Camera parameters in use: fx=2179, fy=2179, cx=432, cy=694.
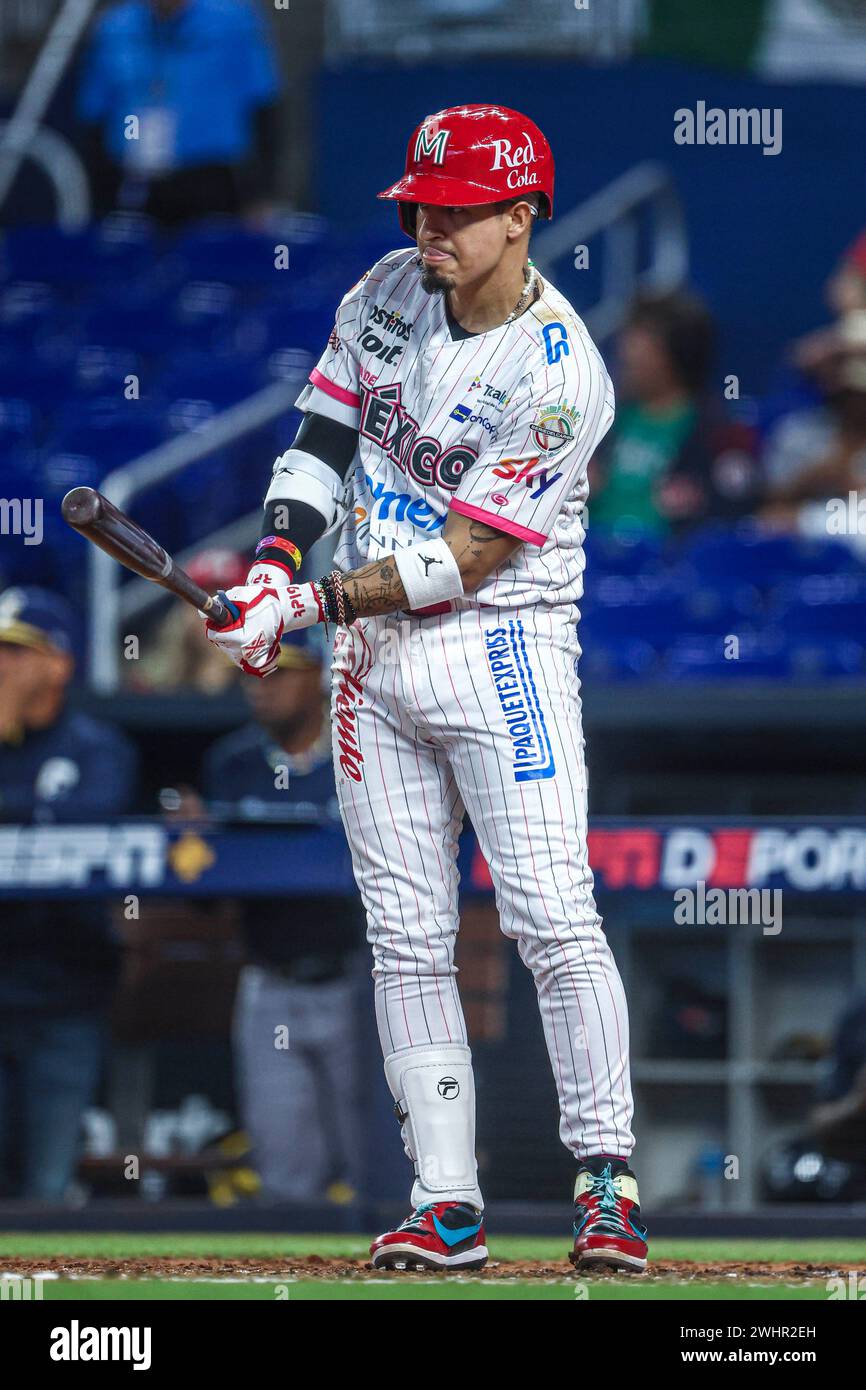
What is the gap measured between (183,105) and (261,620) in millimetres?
6693

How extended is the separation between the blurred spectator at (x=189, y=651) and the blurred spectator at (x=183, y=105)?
2727 mm

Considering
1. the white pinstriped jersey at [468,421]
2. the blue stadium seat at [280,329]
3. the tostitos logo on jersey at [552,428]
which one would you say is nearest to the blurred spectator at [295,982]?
the white pinstriped jersey at [468,421]

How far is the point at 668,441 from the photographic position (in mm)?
8336

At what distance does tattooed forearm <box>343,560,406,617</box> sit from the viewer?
3652mm

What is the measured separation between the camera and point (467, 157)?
363 cm

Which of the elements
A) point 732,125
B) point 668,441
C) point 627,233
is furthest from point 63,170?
point 668,441

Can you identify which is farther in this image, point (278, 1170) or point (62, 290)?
point (62, 290)

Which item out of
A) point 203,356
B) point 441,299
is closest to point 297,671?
point 441,299

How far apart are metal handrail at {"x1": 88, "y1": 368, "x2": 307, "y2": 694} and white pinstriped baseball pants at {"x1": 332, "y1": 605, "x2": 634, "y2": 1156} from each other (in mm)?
3091

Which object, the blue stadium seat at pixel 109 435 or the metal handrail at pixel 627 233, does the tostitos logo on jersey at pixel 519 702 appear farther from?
the metal handrail at pixel 627 233

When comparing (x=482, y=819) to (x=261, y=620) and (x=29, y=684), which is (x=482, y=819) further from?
(x=29, y=684)

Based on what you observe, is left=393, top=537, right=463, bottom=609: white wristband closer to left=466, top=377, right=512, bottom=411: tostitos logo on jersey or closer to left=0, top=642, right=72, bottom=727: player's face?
left=466, top=377, right=512, bottom=411: tostitos logo on jersey
